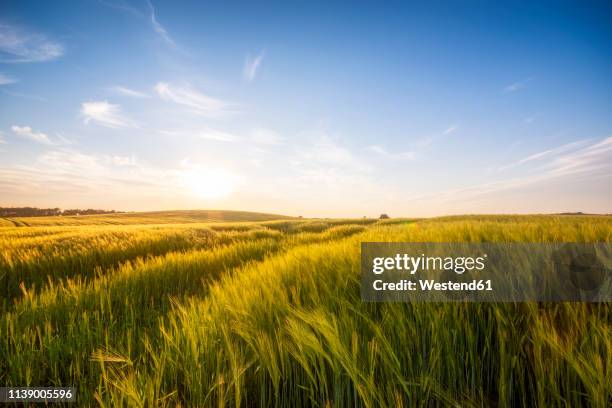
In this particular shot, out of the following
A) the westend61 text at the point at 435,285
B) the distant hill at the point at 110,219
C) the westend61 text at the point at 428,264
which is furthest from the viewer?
the distant hill at the point at 110,219

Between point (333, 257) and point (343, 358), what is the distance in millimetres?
1451

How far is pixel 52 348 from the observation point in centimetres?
146

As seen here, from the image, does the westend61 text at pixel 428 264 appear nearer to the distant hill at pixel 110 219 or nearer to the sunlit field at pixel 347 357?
the sunlit field at pixel 347 357

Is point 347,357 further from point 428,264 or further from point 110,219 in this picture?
point 110,219

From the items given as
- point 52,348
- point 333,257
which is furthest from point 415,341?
point 52,348

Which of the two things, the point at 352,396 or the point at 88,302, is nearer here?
the point at 352,396

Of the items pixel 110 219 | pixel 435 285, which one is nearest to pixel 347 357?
pixel 435 285

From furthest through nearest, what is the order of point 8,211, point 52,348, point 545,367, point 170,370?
1. point 8,211
2. point 52,348
3. point 170,370
4. point 545,367

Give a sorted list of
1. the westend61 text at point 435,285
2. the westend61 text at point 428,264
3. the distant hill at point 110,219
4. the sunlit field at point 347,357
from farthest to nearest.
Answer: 1. the distant hill at point 110,219
2. the westend61 text at point 428,264
3. the westend61 text at point 435,285
4. the sunlit field at point 347,357

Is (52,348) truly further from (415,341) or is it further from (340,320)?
(415,341)

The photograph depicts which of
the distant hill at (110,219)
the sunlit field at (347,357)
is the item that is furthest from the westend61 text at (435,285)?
the distant hill at (110,219)

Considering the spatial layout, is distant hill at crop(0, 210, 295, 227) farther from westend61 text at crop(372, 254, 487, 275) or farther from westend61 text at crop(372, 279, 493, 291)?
westend61 text at crop(372, 279, 493, 291)

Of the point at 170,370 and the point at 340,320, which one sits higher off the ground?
the point at 340,320

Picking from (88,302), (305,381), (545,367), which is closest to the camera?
(545,367)
